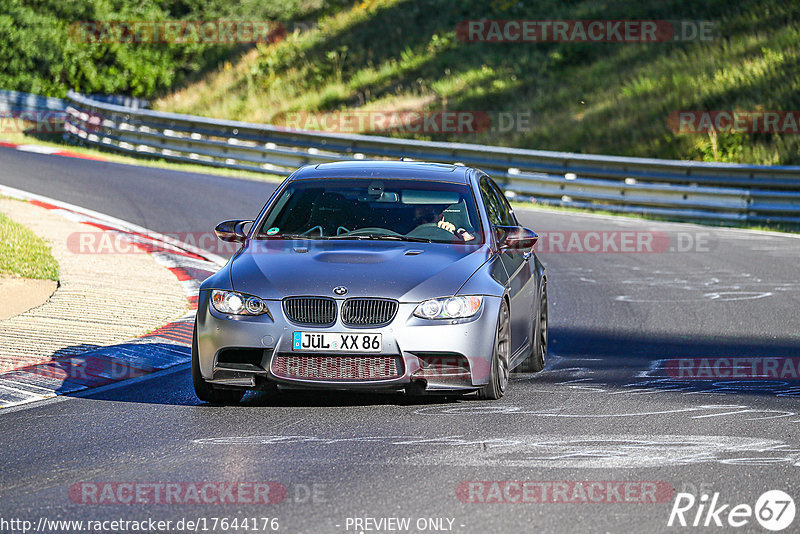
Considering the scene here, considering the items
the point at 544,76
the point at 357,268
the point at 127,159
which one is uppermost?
the point at 544,76

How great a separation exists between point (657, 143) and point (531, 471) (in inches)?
876

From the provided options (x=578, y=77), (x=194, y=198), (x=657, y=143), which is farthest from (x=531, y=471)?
(x=578, y=77)

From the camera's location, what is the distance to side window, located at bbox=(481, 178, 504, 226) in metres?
9.28

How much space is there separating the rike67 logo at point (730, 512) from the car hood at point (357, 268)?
251 centimetres

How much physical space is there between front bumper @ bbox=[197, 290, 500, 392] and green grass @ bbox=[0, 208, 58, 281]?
5.91 meters

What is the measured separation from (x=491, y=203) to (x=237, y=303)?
2.68 meters

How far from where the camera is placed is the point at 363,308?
7555mm

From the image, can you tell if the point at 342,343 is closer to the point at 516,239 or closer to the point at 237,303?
the point at 237,303

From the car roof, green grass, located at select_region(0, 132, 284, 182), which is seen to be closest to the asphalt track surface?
the car roof
